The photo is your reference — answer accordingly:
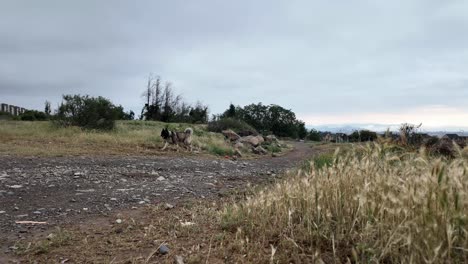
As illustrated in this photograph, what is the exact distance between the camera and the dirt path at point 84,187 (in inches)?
A: 173

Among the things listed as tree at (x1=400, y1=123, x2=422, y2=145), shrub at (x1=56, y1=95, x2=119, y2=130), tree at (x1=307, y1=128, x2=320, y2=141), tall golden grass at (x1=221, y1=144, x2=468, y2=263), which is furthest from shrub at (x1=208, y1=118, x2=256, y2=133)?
tree at (x1=307, y1=128, x2=320, y2=141)

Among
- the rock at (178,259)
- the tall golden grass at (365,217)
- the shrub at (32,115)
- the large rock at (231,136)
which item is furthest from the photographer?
the shrub at (32,115)

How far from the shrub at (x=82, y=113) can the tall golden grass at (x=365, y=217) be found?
56.1 feet

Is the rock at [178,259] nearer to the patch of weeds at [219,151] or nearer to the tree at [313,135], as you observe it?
the patch of weeds at [219,151]

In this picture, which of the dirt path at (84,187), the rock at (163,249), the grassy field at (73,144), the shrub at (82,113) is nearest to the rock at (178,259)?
the rock at (163,249)

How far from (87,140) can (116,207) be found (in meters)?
10.4

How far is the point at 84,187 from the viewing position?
6039 mm

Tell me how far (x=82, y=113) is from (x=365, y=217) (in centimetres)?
1869

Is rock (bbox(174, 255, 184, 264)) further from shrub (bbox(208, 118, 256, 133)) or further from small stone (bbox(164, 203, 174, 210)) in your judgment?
shrub (bbox(208, 118, 256, 133))

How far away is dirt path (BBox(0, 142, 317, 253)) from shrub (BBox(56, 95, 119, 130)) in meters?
9.96

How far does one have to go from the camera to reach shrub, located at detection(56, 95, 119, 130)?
19047 mm

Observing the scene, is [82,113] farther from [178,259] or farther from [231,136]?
[178,259]

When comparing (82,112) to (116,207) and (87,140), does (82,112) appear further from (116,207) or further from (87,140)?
(116,207)

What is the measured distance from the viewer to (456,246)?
6.63 ft
